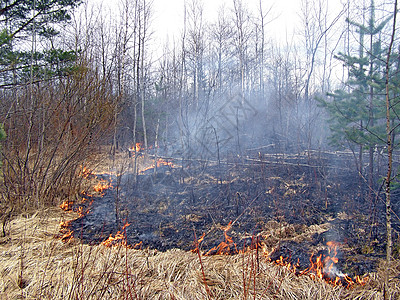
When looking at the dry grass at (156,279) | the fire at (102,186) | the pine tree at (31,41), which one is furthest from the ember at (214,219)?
the pine tree at (31,41)

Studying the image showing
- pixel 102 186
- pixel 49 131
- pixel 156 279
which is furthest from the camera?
pixel 102 186

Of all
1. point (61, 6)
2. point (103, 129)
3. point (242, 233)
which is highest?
point (61, 6)

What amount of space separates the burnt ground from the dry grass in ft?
1.59

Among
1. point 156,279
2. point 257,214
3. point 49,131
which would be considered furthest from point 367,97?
point 49,131

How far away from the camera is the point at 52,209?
569 cm

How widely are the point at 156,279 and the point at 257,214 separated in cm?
317

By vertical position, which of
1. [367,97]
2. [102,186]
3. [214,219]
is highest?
[367,97]

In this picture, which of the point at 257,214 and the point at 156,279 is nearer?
the point at 156,279

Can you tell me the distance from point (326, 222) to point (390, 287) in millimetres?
2257

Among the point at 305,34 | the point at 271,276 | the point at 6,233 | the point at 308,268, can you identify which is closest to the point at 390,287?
the point at 308,268

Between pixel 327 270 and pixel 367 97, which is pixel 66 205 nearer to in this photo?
pixel 327 270

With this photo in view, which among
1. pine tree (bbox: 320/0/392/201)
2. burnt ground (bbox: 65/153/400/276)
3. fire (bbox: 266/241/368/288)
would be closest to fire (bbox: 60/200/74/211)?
burnt ground (bbox: 65/153/400/276)

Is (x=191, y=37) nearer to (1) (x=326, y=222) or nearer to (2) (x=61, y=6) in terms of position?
(2) (x=61, y=6)

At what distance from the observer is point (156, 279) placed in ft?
9.36
